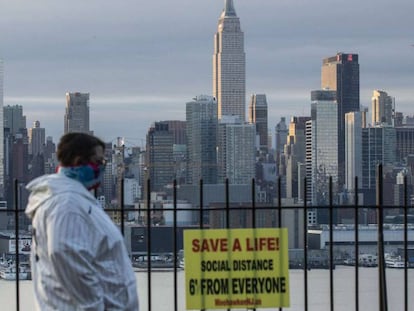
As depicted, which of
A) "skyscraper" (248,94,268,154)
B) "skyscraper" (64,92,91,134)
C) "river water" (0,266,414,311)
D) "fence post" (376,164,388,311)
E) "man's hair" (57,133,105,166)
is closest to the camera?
"man's hair" (57,133,105,166)

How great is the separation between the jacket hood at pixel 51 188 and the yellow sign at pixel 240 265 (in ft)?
5.57

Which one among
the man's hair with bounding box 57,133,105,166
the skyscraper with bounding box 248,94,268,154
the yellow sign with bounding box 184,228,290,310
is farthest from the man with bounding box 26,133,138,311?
the skyscraper with bounding box 248,94,268,154

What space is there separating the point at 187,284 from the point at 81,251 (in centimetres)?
188

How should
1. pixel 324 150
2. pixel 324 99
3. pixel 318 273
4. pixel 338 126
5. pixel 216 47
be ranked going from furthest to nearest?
pixel 216 47 → pixel 324 99 → pixel 338 126 → pixel 324 150 → pixel 318 273

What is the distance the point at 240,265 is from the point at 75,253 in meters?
1.88

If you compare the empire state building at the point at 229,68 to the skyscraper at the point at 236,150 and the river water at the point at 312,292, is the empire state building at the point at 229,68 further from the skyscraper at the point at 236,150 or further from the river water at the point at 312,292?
the river water at the point at 312,292

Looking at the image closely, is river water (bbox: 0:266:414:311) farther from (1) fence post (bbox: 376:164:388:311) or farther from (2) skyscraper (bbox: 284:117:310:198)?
(2) skyscraper (bbox: 284:117:310:198)

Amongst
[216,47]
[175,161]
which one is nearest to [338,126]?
[175,161]

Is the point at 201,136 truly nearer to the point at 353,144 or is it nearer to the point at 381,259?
the point at 353,144

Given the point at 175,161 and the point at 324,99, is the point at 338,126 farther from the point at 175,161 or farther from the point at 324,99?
the point at 175,161

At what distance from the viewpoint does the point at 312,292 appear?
17.0m

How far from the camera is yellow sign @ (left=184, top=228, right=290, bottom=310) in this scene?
508 cm

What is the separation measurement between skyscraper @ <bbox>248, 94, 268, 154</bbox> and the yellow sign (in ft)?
216

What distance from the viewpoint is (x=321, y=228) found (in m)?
18.2
